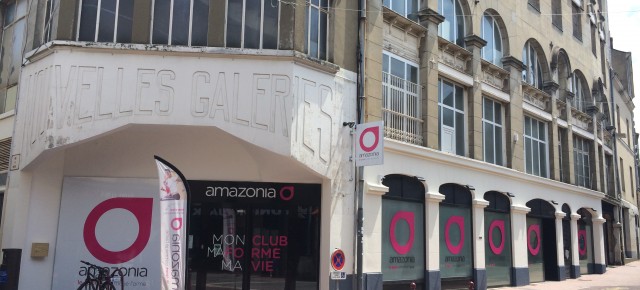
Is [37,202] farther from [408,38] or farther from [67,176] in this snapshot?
[408,38]

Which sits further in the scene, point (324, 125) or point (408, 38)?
point (408, 38)

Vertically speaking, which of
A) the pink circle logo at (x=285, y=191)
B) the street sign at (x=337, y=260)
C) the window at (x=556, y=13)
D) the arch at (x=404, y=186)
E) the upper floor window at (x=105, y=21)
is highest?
the window at (x=556, y=13)

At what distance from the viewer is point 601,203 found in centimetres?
2795

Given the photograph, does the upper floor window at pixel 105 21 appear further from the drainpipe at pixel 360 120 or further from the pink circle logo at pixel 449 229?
the pink circle logo at pixel 449 229

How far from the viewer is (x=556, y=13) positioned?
2583cm

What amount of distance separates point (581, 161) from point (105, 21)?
75.6 ft

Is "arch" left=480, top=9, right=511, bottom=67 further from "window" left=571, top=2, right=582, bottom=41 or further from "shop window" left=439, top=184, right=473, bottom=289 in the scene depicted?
"window" left=571, top=2, right=582, bottom=41

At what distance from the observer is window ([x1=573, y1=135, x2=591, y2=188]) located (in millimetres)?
26141

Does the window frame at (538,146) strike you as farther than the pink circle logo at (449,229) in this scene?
Yes

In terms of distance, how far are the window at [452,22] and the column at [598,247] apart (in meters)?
13.3

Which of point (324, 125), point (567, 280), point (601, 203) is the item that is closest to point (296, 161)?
point (324, 125)

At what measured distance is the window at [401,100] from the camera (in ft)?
50.5

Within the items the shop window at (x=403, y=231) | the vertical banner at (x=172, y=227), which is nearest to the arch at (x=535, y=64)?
the shop window at (x=403, y=231)

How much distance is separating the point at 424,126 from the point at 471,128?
2862 mm
